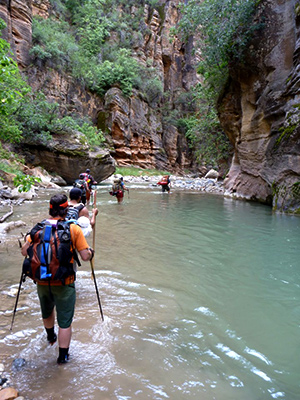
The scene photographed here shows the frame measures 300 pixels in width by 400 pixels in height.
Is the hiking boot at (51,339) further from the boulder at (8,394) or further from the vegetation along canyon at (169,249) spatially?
the boulder at (8,394)

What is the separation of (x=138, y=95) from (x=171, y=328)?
4040 centimetres

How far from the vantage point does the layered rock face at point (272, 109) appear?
36.7 ft

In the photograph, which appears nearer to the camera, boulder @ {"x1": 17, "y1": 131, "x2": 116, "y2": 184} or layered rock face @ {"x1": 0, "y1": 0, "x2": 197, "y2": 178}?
boulder @ {"x1": 17, "y1": 131, "x2": 116, "y2": 184}

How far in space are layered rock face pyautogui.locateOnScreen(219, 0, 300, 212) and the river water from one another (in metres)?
6.07

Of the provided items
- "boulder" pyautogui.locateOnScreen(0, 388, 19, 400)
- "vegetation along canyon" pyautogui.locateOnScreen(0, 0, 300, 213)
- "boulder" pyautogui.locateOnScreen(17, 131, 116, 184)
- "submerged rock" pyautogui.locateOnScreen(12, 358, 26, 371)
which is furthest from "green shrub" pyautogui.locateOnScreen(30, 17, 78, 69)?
"boulder" pyautogui.locateOnScreen(0, 388, 19, 400)

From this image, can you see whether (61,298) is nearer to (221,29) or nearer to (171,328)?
(171,328)

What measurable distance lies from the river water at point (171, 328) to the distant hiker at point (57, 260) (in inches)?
16.0

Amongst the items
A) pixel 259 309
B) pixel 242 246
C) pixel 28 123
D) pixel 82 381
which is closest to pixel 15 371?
pixel 82 381

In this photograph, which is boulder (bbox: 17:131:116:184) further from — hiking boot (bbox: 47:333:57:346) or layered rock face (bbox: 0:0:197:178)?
hiking boot (bbox: 47:333:57:346)

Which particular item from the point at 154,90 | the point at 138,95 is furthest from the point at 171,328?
the point at 154,90

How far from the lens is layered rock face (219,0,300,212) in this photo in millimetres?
11172

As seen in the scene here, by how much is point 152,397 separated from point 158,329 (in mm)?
995

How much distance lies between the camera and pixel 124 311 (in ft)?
11.5

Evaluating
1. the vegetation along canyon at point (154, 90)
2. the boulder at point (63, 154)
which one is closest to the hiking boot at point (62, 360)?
the vegetation along canyon at point (154, 90)
